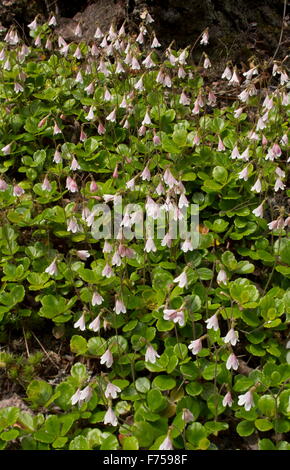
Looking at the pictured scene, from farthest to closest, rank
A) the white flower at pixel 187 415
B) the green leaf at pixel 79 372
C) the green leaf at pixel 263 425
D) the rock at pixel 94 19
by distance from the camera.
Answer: the rock at pixel 94 19 < the green leaf at pixel 79 372 < the green leaf at pixel 263 425 < the white flower at pixel 187 415

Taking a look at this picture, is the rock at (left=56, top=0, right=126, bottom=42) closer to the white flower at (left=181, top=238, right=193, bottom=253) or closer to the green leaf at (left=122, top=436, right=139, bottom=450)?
the white flower at (left=181, top=238, right=193, bottom=253)

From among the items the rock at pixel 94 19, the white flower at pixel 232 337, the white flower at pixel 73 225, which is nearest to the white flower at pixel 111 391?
the white flower at pixel 232 337

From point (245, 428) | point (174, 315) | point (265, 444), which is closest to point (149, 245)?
point (174, 315)

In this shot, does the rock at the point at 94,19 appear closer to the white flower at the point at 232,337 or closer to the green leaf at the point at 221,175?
the green leaf at the point at 221,175

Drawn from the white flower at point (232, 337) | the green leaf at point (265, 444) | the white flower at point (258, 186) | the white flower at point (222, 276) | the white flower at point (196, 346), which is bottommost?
the green leaf at point (265, 444)

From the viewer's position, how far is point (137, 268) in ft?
11.9

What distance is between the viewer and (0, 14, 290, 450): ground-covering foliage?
114 inches

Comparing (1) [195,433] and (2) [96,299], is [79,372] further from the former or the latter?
(1) [195,433]

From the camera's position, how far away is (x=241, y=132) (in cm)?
470

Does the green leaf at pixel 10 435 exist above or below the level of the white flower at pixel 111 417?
below

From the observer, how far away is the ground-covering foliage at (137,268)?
114 inches

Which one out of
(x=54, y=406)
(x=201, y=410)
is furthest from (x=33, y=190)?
(x=201, y=410)

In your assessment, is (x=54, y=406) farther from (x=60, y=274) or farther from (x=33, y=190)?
(x=33, y=190)

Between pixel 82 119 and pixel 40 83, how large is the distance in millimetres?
622
